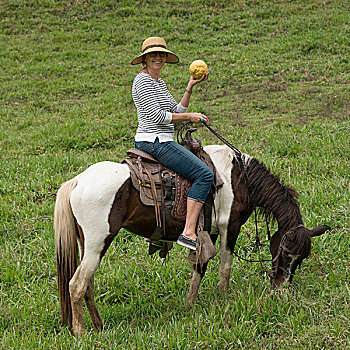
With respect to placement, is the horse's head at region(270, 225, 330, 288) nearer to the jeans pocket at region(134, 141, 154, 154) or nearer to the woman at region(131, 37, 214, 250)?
the woman at region(131, 37, 214, 250)

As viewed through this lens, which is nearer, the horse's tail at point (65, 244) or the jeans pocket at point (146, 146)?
the horse's tail at point (65, 244)

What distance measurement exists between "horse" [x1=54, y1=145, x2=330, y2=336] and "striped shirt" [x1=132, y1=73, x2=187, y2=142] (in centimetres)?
49

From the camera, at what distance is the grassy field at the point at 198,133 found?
13.4ft

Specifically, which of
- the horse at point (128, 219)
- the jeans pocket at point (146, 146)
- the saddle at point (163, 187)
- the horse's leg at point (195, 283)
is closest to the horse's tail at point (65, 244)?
the horse at point (128, 219)

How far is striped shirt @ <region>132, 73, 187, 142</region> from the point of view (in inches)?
173

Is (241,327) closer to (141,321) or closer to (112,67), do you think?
(141,321)

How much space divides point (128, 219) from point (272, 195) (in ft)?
5.26

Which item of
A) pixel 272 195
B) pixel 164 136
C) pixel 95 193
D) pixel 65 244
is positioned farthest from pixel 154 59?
pixel 65 244

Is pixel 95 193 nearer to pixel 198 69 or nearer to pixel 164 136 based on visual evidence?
pixel 164 136

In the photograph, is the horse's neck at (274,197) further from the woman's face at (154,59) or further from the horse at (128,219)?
the woman's face at (154,59)

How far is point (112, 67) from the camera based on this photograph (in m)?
16.9

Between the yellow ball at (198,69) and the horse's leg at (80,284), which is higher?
the yellow ball at (198,69)

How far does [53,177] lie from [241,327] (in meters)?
5.36

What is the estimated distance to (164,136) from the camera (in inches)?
178
